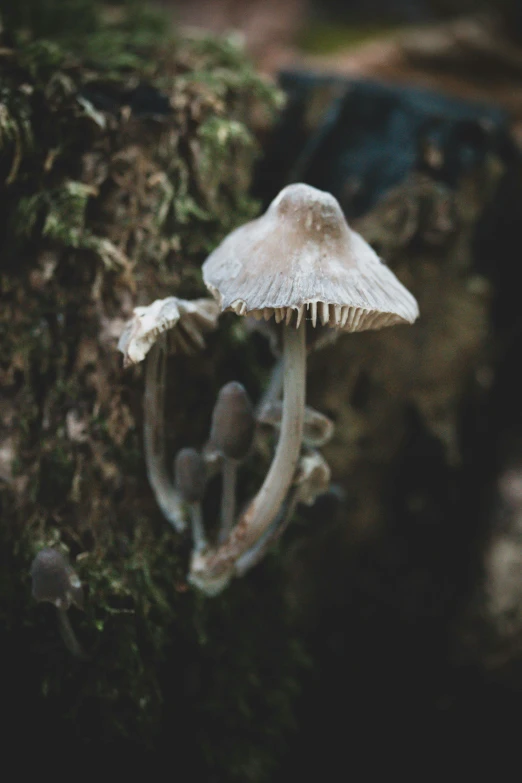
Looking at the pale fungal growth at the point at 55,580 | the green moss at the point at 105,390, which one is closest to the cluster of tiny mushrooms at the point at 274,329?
the green moss at the point at 105,390

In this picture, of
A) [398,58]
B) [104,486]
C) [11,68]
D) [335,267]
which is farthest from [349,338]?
[398,58]

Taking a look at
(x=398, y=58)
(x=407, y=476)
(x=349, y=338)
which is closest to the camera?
(x=349, y=338)

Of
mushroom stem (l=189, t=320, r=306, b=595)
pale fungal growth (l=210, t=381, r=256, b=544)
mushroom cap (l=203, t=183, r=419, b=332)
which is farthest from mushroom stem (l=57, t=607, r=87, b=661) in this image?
mushroom cap (l=203, t=183, r=419, b=332)

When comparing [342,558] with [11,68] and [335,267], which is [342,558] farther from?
[11,68]

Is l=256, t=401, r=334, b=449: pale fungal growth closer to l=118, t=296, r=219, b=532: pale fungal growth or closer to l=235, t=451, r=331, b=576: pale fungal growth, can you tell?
l=235, t=451, r=331, b=576: pale fungal growth

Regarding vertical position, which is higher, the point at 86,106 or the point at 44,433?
the point at 86,106

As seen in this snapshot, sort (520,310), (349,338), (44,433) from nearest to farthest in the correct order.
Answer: (44,433) < (349,338) < (520,310)

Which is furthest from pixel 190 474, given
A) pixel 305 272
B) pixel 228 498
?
pixel 305 272

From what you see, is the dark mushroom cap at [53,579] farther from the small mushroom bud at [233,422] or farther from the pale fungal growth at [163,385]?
the small mushroom bud at [233,422]
